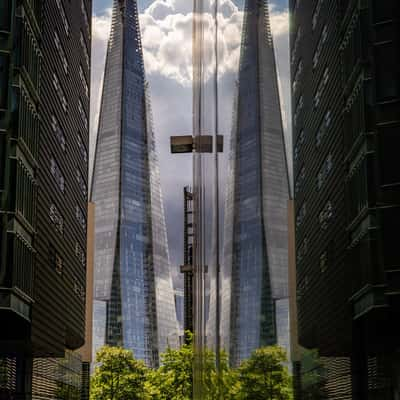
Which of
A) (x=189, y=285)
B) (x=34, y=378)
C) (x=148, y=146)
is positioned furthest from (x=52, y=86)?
(x=148, y=146)

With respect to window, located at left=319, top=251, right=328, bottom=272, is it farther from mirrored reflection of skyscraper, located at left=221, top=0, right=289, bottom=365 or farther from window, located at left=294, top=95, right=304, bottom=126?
mirrored reflection of skyscraper, located at left=221, top=0, right=289, bottom=365

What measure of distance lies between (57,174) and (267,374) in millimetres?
11359

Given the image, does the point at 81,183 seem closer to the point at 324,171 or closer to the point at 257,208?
the point at 324,171

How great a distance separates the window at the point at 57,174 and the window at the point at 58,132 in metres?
0.43

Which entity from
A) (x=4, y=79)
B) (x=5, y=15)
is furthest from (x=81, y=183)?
(x=4, y=79)

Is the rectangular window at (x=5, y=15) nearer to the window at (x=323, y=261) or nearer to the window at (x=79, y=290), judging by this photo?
the window at (x=79, y=290)

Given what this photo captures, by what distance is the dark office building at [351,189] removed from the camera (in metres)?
0.87

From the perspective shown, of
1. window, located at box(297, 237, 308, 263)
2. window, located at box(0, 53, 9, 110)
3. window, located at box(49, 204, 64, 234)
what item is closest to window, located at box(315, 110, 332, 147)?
window, located at box(297, 237, 308, 263)

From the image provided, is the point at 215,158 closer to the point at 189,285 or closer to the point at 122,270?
the point at 189,285

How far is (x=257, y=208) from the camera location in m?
0.97

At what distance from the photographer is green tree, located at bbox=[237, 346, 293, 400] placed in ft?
2.88

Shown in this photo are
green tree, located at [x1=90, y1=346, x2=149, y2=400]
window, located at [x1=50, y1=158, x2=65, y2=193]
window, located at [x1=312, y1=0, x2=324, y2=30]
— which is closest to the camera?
window, located at [x1=312, y1=0, x2=324, y2=30]

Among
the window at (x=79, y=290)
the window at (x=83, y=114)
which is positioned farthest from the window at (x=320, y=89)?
the window at (x=83, y=114)

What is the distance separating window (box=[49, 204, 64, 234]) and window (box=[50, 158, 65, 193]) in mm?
436
